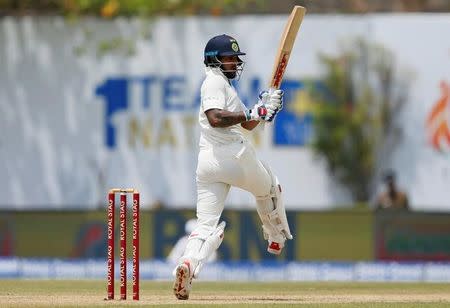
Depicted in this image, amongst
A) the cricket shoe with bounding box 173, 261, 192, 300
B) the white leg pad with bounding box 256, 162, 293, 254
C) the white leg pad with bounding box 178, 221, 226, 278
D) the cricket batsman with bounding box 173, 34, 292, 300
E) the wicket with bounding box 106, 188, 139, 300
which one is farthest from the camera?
the white leg pad with bounding box 256, 162, 293, 254

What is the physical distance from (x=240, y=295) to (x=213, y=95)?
1408 millimetres

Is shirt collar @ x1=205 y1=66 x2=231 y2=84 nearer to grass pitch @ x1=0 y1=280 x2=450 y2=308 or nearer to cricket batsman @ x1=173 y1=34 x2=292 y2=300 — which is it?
cricket batsman @ x1=173 y1=34 x2=292 y2=300

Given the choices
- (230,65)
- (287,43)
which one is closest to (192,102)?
(287,43)

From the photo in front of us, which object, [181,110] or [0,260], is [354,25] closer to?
[181,110]

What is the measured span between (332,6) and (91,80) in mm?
4056

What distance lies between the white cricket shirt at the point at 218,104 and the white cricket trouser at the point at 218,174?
0.05 m

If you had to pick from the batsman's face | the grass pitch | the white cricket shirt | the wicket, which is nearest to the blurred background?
the grass pitch

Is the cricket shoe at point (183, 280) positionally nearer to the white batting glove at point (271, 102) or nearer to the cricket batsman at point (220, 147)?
the cricket batsman at point (220, 147)

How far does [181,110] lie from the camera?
23.1m

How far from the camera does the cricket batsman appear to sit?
925 cm

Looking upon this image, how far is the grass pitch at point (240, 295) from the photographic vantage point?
891cm

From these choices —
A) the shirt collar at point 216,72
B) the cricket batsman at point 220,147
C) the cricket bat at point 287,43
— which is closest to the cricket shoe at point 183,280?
the cricket batsman at point 220,147

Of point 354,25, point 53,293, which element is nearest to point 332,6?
point 354,25

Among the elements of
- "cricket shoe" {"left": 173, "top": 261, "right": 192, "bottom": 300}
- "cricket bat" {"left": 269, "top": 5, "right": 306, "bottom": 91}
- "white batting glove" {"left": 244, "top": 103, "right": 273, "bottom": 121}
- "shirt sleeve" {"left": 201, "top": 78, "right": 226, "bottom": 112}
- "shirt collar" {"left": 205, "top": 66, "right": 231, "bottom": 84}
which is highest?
"cricket bat" {"left": 269, "top": 5, "right": 306, "bottom": 91}
